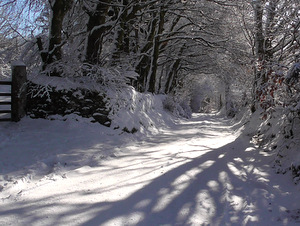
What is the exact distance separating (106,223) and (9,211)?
4.51 ft

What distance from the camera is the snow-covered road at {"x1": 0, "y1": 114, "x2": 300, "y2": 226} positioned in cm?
331

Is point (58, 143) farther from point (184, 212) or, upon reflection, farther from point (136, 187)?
point (184, 212)

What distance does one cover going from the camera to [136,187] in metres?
4.32

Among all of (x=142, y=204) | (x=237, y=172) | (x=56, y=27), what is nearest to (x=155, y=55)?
(x=56, y=27)

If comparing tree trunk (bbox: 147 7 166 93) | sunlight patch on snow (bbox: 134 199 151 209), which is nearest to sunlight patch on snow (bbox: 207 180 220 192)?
sunlight patch on snow (bbox: 134 199 151 209)

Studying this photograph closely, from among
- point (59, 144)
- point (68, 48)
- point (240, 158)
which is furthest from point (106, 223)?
point (68, 48)

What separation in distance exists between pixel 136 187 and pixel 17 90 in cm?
494

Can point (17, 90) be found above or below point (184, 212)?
above

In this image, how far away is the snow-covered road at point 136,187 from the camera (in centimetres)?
331

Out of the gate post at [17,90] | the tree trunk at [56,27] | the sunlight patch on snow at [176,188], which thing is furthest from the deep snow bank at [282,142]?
the tree trunk at [56,27]

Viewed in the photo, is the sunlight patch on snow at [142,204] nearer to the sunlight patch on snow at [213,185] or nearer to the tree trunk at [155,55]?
the sunlight patch on snow at [213,185]

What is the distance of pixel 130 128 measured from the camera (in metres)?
9.08

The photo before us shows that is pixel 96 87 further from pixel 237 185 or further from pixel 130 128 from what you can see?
pixel 237 185

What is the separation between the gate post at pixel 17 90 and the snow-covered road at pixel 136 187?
392 mm
